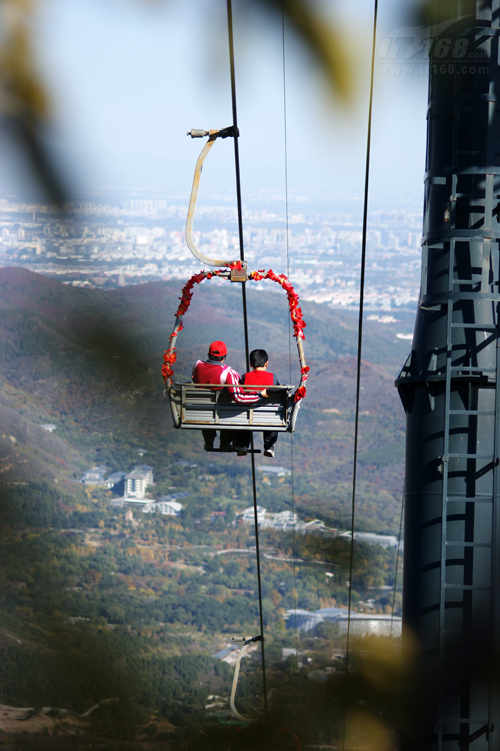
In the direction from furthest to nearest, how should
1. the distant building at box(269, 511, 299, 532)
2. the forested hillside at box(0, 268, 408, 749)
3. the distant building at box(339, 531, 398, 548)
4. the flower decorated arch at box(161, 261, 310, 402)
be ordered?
the distant building at box(269, 511, 299, 532)
the distant building at box(339, 531, 398, 548)
the forested hillside at box(0, 268, 408, 749)
the flower decorated arch at box(161, 261, 310, 402)

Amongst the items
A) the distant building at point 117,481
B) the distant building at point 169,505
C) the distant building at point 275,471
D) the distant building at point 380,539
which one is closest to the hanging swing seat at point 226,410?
the distant building at point 380,539

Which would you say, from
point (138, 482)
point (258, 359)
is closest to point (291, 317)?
point (258, 359)

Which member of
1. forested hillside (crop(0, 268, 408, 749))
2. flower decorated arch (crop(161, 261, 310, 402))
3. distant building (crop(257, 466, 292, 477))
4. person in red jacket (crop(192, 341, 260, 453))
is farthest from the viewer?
distant building (crop(257, 466, 292, 477))

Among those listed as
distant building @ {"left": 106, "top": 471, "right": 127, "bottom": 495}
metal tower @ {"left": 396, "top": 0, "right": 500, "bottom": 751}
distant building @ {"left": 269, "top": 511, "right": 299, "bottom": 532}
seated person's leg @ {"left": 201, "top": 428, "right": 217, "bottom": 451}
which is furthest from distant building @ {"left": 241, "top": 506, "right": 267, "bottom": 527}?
metal tower @ {"left": 396, "top": 0, "right": 500, "bottom": 751}

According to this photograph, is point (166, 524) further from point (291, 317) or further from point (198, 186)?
point (198, 186)

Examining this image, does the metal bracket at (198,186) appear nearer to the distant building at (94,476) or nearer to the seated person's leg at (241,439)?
the seated person's leg at (241,439)

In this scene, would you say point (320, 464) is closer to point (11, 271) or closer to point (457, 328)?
point (11, 271)

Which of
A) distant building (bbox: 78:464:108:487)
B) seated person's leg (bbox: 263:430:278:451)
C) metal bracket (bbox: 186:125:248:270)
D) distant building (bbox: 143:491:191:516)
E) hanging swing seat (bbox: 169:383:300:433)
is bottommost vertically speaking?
distant building (bbox: 143:491:191:516)

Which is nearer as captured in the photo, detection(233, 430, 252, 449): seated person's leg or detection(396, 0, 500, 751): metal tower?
detection(396, 0, 500, 751): metal tower

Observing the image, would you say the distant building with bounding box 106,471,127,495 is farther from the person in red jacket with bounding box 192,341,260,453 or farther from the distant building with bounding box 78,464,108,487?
the person in red jacket with bounding box 192,341,260,453
